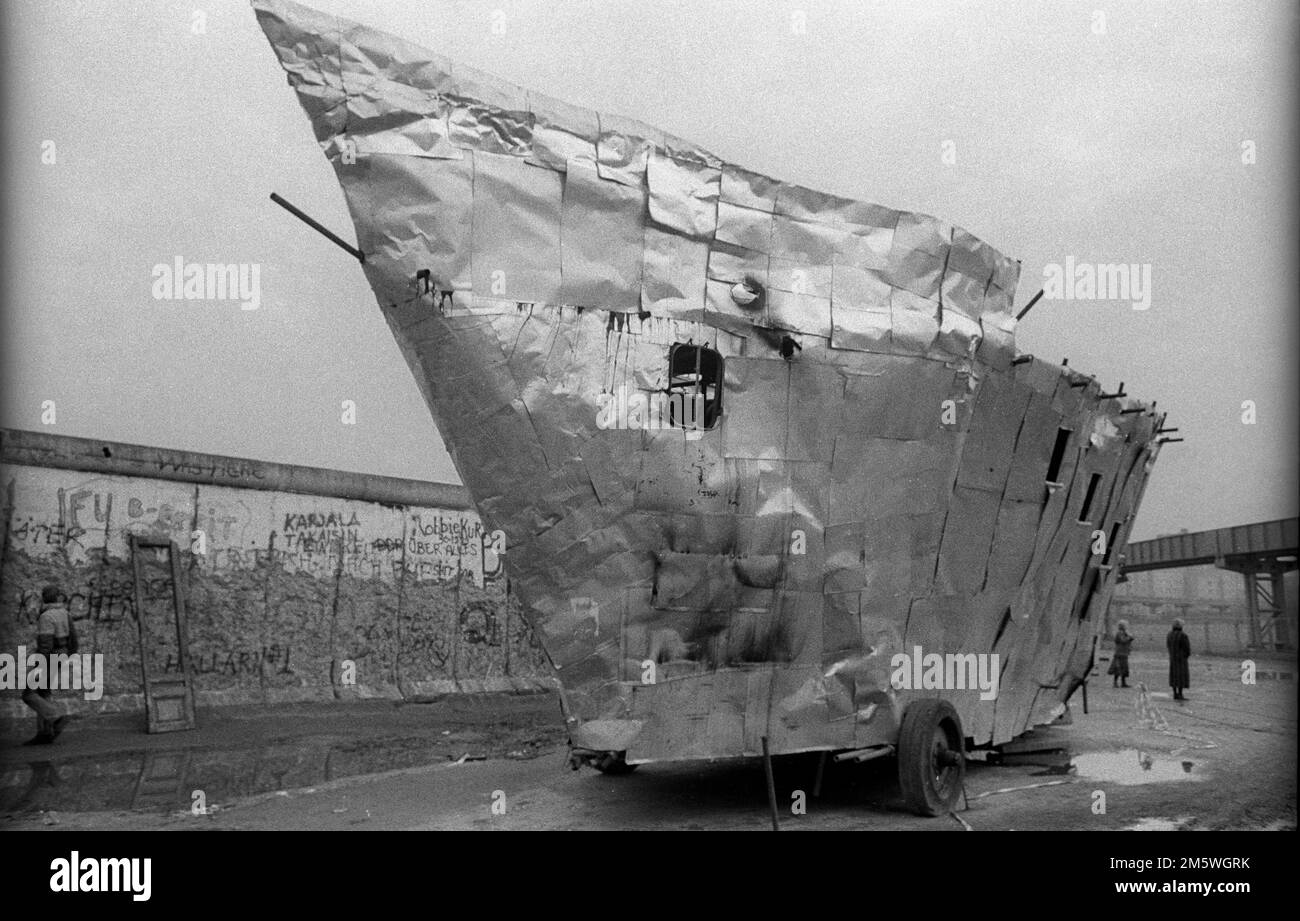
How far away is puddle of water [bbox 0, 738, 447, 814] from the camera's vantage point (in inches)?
301

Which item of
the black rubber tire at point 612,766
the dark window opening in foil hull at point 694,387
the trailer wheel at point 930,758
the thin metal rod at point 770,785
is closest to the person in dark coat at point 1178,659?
the trailer wheel at point 930,758

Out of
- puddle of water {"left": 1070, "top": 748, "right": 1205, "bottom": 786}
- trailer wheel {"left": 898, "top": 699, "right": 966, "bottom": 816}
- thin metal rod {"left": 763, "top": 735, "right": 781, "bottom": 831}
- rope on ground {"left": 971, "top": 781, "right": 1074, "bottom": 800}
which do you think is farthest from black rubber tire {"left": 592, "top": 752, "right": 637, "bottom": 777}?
puddle of water {"left": 1070, "top": 748, "right": 1205, "bottom": 786}

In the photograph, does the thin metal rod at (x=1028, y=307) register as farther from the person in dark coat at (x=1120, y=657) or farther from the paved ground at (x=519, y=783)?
the person in dark coat at (x=1120, y=657)

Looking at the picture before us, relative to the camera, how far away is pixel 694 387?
646cm

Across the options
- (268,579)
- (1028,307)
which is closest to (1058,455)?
(1028,307)

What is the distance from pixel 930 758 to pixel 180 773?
244 inches

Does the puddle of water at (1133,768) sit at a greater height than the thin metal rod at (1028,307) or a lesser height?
lesser

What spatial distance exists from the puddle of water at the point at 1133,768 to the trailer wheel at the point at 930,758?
7.05 feet

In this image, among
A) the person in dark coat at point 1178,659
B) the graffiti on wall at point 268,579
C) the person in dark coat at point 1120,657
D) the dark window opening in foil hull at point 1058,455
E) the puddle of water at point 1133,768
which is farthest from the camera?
the person in dark coat at point 1120,657

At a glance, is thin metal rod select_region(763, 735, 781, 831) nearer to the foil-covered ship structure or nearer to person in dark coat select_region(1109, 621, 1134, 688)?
the foil-covered ship structure

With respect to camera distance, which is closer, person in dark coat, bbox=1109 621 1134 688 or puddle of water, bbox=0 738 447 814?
puddle of water, bbox=0 738 447 814

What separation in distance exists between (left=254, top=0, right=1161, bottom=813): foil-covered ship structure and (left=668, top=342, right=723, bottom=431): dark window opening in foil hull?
0.05ft

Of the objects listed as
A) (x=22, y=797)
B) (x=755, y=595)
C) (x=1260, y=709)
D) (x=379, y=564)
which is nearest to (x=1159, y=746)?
(x=1260, y=709)

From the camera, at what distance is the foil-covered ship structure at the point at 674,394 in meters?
6.05
